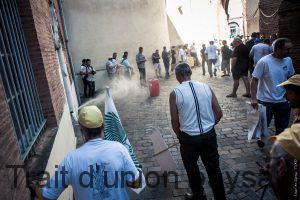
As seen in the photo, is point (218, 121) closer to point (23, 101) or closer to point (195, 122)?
point (195, 122)

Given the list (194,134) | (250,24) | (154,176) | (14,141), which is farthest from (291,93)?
(250,24)

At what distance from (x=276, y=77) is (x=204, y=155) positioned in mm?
2009

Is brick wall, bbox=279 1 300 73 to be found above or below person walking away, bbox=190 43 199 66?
above

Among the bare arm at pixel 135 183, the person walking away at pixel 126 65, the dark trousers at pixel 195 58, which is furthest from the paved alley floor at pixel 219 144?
the dark trousers at pixel 195 58

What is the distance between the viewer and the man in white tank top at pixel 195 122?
3818 millimetres

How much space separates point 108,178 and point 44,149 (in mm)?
1859

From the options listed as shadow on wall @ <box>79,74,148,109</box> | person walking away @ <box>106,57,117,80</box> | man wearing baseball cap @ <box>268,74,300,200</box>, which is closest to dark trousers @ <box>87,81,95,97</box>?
shadow on wall @ <box>79,74,148,109</box>

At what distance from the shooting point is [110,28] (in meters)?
17.1

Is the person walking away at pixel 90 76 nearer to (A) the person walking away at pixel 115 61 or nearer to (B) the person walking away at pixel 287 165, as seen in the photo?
(A) the person walking away at pixel 115 61

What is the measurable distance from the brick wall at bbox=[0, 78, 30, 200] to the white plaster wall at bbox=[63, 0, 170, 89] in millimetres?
14291

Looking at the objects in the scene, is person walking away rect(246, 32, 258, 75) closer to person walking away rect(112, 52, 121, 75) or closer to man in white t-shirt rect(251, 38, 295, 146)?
man in white t-shirt rect(251, 38, 295, 146)

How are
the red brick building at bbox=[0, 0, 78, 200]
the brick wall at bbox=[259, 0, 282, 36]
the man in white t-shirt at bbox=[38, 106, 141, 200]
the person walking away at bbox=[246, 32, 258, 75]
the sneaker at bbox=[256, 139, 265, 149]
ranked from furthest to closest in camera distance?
the brick wall at bbox=[259, 0, 282, 36] < the person walking away at bbox=[246, 32, 258, 75] < the sneaker at bbox=[256, 139, 265, 149] < the red brick building at bbox=[0, 0, 78, 200] < the man in white t-shirt at bbox=[38, 106, 141, 200]

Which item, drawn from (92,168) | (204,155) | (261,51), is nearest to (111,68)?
(261,51)

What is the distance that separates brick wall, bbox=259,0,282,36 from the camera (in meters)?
12.1
